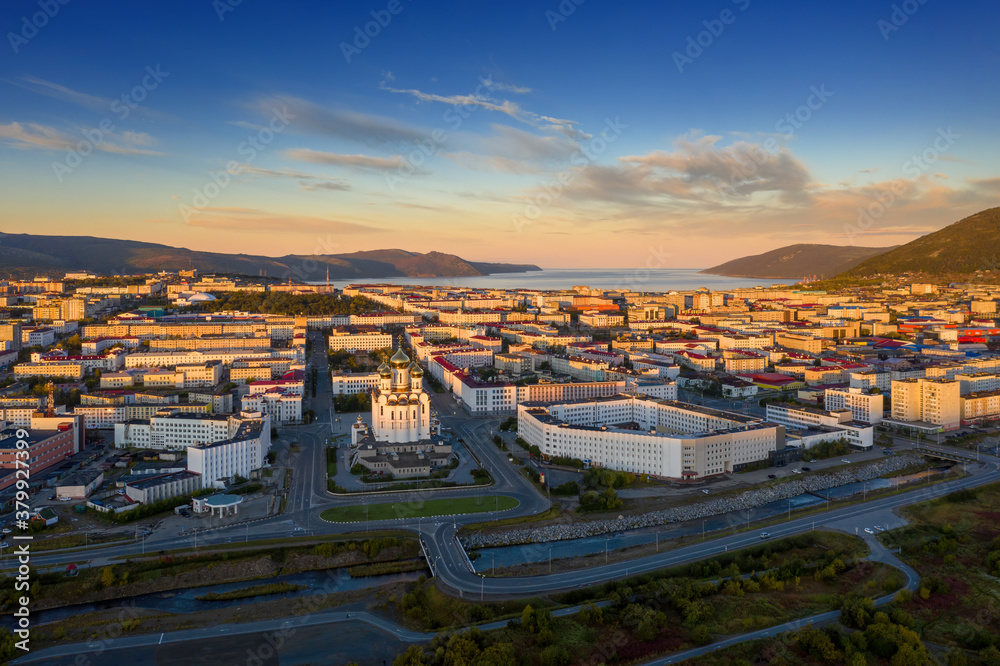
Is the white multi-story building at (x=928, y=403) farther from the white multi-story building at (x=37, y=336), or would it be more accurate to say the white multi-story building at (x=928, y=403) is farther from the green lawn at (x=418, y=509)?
the white multi-story building at (x=37, y=336)

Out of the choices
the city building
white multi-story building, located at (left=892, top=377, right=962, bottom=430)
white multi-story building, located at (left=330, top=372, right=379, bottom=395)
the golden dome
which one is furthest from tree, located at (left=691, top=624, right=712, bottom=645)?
white multi-story building, located at (left=330, top=372, right=379, bottom=395)

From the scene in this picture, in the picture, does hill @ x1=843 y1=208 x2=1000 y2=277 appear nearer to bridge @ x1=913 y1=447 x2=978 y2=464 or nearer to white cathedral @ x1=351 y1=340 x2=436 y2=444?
bridge @ x1=913 y1=447 x2=978 y2=464

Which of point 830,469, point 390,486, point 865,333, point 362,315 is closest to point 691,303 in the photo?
point 865,333

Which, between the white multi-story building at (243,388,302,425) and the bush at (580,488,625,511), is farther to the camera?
the white multi-story building at (243,388,302,425)

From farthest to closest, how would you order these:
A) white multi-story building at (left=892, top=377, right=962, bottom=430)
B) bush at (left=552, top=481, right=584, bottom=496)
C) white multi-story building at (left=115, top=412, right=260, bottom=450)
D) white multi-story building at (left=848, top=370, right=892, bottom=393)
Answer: white multi-story building at (left=848, top=370, right=892, bottom=393) < white multi-story building at (left=892, top=377, right=962, bottom=430) < white multi-story building at (left=115, top=412, right=260, bottom=450) < bush at (left=552, top=481, right=584, bottom=496)

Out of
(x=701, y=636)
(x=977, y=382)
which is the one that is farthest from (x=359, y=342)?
(x=701, y=636)

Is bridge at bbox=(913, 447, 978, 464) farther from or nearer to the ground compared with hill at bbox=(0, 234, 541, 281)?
nearer to the ground
